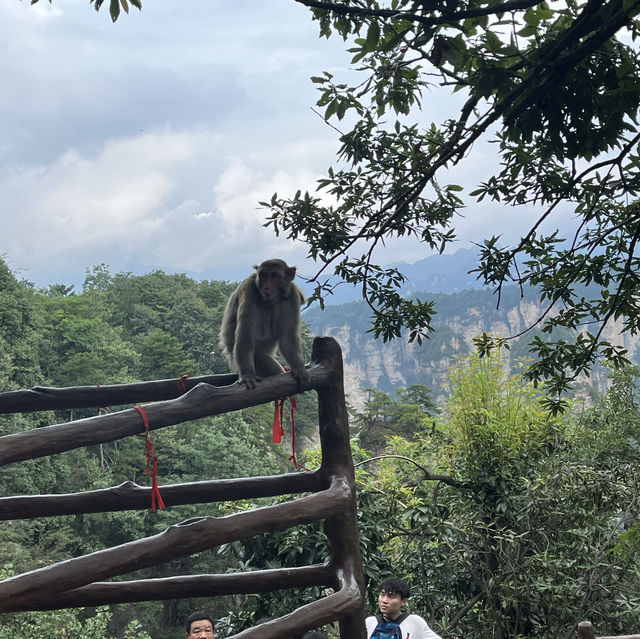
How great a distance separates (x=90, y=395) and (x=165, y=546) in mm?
797

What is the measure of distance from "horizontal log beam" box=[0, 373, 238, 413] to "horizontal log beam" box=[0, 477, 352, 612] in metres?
0.60

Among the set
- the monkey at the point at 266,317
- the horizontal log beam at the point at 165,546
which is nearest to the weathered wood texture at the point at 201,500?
the horizontal log beam at the point at 165,546

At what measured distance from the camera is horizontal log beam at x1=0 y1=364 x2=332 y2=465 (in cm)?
238

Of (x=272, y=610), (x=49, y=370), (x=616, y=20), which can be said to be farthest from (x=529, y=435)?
(x=49, y=370)

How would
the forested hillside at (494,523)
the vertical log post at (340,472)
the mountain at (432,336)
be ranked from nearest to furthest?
the vertical log post at (340,472), the forested hillside at (494,523), the mountain at (432,336)

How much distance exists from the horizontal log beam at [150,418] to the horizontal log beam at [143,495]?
370 mm

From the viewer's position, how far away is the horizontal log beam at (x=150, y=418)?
2.38 metres

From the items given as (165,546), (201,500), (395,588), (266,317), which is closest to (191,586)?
(201,500)

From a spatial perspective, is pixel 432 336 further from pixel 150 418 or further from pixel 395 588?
pixel 150 418

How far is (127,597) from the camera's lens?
310cm

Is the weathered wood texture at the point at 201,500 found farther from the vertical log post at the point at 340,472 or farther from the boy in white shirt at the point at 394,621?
the boy in white shirt at the point at 394,621

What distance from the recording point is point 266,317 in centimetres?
414

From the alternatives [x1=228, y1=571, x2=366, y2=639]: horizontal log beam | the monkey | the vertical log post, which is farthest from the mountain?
[x1=228, y1=571, x2=366, y2=639]: horizontal log beam

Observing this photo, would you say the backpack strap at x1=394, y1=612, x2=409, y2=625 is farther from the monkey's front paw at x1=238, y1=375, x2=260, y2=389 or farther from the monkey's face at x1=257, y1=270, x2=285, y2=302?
the monkey's face at x1=257, y1=270, x2=285, y2=302
